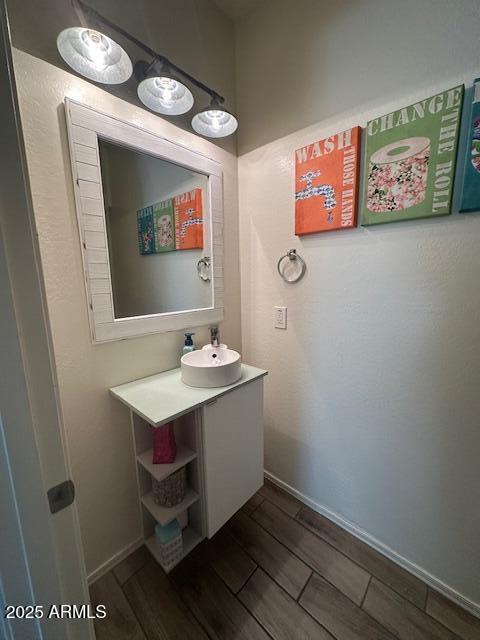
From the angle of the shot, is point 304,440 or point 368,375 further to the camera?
point 304,440

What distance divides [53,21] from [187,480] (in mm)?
1871

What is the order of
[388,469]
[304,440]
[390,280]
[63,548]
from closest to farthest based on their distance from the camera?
1. [63,548]
2. [390,280]
3. [388,469]
4. [304,440]

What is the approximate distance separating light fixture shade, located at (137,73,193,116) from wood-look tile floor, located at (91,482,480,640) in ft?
6.79

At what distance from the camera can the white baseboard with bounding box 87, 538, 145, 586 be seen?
1.13m

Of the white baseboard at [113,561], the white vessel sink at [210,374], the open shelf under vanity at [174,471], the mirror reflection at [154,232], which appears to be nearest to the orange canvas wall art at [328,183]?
the mirror reflection at [154,232]

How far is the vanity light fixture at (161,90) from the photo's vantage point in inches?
39.6

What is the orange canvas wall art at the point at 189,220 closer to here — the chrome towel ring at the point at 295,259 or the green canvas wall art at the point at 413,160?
the chrome towel ring at the point at 295,259

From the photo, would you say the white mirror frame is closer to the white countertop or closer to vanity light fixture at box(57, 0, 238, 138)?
vanity light fixture at box(57, 0, 238, 138)

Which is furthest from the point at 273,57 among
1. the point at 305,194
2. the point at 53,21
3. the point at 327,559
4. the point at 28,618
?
the point at 327,559

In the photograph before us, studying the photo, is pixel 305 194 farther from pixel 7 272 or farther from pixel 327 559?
pixel 327 559

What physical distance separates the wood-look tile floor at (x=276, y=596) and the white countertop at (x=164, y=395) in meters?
0.84

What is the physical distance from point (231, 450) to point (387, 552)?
914 mm

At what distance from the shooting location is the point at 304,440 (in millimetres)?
1460

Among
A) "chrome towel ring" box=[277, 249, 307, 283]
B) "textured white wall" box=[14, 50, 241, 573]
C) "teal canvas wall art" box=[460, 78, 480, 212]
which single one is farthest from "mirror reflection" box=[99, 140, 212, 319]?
"teal canvas wall art" box=[460, 78, 480, 212]
